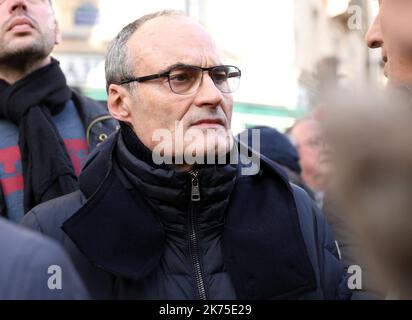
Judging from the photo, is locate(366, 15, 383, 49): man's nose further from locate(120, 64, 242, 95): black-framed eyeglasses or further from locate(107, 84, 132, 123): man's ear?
locate(107, 84, 132, 123): man's ear

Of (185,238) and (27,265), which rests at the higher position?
(27,265)

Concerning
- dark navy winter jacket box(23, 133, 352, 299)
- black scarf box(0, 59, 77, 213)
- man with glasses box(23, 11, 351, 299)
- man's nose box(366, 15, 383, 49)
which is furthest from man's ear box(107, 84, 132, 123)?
man's nose box(366, 15, 383, 49)

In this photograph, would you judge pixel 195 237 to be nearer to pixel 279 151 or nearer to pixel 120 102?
pixel 120 102

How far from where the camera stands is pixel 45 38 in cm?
317

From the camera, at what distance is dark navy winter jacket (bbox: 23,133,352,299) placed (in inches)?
84.5

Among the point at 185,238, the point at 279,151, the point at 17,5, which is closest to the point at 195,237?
the point at 185,238

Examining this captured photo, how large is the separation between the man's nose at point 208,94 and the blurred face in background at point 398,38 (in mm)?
1265

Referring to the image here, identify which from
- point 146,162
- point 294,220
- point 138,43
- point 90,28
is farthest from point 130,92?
point 90,28

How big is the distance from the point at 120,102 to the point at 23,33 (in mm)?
793

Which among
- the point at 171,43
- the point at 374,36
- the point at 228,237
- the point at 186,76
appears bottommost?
the point at 228,237

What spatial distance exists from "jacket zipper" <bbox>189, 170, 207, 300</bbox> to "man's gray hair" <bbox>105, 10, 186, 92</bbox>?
52 centimetres

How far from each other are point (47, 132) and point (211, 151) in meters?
0.90

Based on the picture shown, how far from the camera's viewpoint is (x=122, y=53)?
256 cm

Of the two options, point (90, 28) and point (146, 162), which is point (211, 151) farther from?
point (90, 28)
